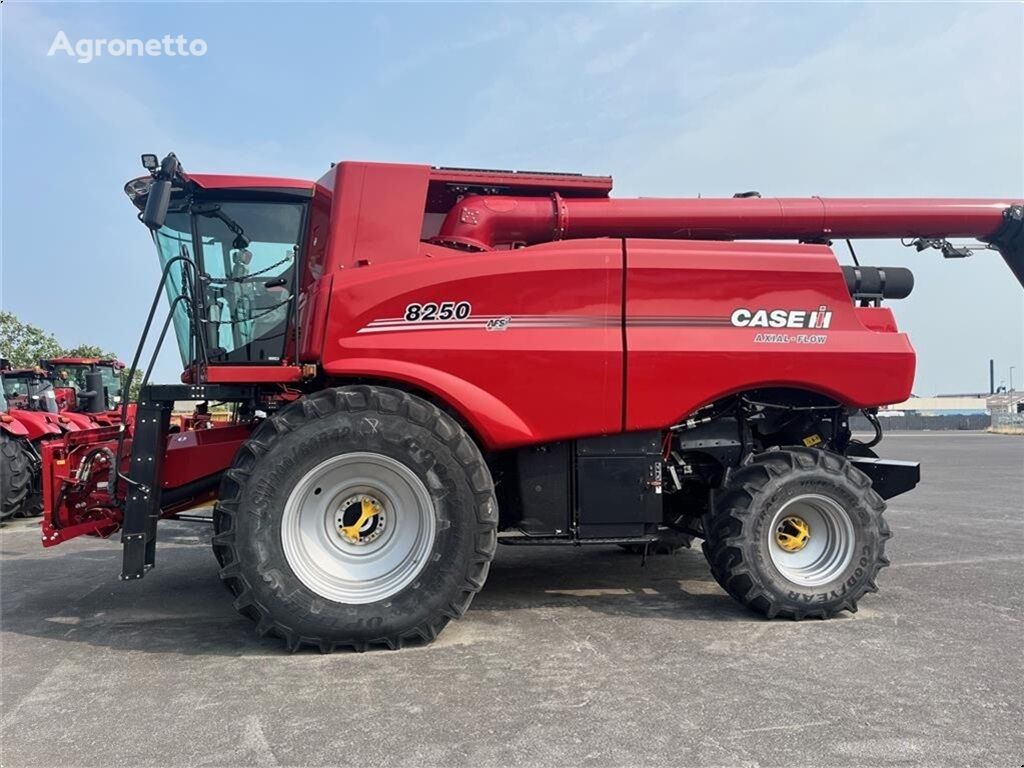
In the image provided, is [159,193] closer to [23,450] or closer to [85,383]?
[23,450]

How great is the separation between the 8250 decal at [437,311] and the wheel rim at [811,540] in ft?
8.05

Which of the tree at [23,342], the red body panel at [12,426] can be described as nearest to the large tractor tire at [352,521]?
the red body panel at [12,426]

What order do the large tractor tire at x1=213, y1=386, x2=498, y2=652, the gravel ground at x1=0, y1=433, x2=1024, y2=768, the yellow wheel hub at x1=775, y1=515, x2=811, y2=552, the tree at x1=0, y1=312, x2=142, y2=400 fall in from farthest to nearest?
the tree at x1=0, y1=312, x2=142, y2=400 → the yellow wheel hub at x1=775, y1=515, x2=811, y2=552 → the large tractor tire at x1=213, y1=386, x2=498, y2=652 → the gravel ground at x1=0, y1=433, x2=1024, y2=768

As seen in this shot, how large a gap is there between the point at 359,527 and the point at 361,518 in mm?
57

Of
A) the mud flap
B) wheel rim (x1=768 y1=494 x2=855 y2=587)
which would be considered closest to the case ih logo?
wheel rim (x1=768 y1=494 x2=855 y2=587)

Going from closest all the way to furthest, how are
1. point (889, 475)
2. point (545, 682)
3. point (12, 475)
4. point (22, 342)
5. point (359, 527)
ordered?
point (545, 682)
point (359, 527)
point (889, 475)
point (12, 475)
point (22, 342)

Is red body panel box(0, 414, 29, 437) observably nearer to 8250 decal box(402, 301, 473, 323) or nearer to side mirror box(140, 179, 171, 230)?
side mirror box(140, 179, 171, 230)

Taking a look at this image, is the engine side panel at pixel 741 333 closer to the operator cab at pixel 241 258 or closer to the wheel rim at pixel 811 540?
the wheel rim at pixel 811 540

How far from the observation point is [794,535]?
4.73m

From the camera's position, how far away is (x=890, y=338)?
471 centimetres

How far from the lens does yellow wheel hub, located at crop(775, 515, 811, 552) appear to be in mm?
4676

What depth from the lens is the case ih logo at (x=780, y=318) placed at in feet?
14.9

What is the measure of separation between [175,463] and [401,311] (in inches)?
71.5

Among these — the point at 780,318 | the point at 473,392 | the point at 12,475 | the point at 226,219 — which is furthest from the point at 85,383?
the point at 780,318
